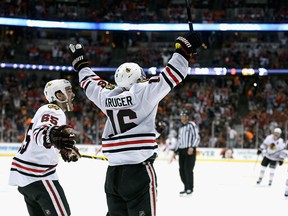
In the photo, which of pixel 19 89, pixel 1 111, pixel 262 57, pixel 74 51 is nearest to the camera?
pixel 74 51

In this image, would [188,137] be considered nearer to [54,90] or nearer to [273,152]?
[273,152]

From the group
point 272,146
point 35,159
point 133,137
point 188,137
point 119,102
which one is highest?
point 119,102

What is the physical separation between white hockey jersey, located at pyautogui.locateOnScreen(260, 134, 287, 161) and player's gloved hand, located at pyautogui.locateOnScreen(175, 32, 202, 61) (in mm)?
8565

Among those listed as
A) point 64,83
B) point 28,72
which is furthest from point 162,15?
point 64,83

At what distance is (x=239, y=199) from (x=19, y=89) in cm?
1557

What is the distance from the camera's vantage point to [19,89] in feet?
74.3

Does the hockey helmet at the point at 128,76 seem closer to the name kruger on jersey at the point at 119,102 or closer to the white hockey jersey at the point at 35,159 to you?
the name kruger on jersey at the point at 119,102

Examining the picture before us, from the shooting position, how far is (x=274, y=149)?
11.6m

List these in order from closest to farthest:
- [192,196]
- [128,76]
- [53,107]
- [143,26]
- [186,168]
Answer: [128,76] → [53,107] → [192,196] → [186,168] → [143,26]

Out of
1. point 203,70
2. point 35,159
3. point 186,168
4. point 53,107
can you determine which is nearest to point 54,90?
point 53,107

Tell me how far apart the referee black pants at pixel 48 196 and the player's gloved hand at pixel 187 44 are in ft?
4.47

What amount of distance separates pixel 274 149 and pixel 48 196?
8472mm

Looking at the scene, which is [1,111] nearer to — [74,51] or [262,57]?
[262,57]

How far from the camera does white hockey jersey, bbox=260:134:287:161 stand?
11523mm
